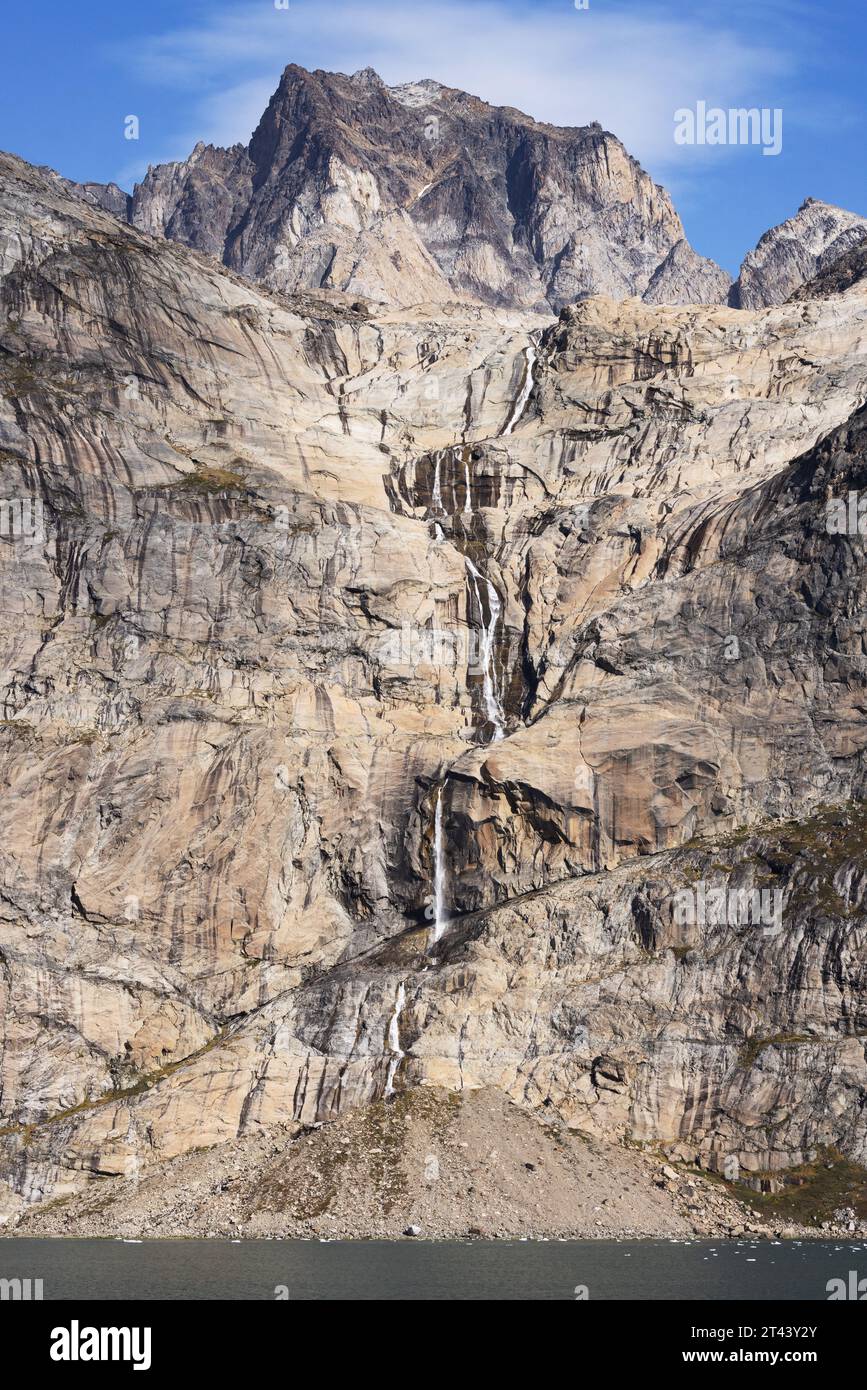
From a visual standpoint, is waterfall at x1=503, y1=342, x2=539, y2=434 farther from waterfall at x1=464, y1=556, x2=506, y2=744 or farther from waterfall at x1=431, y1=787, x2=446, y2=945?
waterfall at x1=431, y1=787, x2=446, y2=945

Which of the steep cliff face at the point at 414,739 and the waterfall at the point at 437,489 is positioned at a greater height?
the waterfall at the point at 437,489

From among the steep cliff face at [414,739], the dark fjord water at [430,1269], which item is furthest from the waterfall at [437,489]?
the dark fjord water at [430,1269]

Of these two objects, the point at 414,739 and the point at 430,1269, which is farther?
the point at 414,739

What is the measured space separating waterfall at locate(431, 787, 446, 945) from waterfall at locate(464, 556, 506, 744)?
1012 cm

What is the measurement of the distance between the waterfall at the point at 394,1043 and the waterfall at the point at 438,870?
→ 890 centimetres

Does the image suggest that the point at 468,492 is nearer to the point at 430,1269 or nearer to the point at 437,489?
the point at 437,489

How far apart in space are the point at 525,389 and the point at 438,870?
6258 cm

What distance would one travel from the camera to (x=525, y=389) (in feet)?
528

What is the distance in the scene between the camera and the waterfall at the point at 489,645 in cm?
12950

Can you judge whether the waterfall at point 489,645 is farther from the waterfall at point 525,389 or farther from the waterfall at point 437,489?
the waterfall at point 525,389

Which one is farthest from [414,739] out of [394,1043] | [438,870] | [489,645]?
[394,1043]

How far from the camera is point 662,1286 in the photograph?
72.1 meters

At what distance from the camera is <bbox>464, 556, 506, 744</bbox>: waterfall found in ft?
425

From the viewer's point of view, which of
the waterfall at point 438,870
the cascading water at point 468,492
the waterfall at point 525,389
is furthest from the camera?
the waterfall at point 525,389
